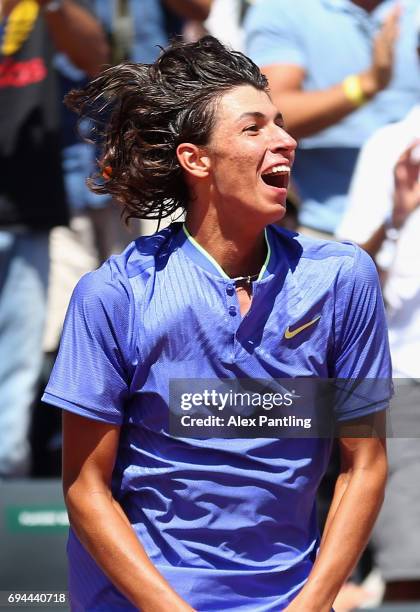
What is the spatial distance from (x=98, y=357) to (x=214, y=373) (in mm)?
230

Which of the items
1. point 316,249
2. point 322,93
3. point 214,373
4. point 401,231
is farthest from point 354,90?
point 214,373

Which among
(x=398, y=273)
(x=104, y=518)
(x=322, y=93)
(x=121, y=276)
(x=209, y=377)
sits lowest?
(x=398, y=273)

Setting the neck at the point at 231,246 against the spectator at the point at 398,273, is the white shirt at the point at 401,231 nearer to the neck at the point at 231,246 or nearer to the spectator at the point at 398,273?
the spectator at the point at 398,273

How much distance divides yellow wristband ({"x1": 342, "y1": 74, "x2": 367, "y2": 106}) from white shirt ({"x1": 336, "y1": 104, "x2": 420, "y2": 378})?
0.13 metres

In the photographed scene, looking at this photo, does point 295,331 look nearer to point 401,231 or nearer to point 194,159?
point 194,159

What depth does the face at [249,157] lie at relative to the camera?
229cm

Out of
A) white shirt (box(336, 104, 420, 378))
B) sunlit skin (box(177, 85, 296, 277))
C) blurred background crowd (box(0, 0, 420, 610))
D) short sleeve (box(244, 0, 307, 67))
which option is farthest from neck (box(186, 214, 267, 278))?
short sleeve (box(244, 0, 307, 67))

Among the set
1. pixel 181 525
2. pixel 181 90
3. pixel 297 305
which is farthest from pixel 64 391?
pixel 181 90

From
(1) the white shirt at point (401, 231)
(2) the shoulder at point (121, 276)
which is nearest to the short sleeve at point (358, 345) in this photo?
→ (2) the shoulder at point (121, 276)

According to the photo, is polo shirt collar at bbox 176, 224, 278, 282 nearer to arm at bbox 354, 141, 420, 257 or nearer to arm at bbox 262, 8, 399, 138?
arm at bbox 354, 141, 420, 257

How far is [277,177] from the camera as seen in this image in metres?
2.32

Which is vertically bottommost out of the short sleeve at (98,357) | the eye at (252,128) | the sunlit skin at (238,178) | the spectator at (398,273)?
the spectator at (398,273)

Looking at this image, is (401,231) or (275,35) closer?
(401,231)

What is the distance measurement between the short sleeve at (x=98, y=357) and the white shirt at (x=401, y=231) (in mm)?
1899
